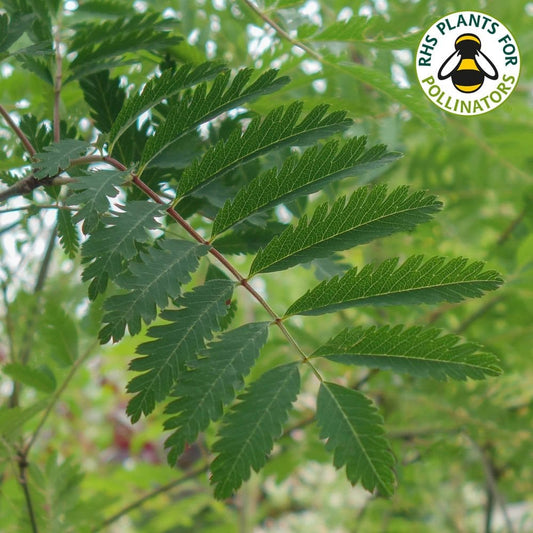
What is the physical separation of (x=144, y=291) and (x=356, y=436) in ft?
0.48

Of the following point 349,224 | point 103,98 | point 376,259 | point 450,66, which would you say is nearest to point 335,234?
point 349,224

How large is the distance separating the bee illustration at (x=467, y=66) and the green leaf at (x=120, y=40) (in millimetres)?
312

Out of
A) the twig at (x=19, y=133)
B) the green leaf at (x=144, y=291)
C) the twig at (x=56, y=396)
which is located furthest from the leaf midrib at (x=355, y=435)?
the twig at (x=56, y=396)

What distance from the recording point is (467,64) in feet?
2.39

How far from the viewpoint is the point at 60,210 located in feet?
1.61

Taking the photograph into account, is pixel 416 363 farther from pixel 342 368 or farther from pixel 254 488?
pixel 254 488

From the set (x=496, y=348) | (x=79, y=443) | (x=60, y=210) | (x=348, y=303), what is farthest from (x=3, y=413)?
(x=79, y=443)

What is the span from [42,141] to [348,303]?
250mm

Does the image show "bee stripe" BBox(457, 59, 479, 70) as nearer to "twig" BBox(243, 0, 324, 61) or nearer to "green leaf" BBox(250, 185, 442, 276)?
"twig" BBox(243, 0, 324, 61)

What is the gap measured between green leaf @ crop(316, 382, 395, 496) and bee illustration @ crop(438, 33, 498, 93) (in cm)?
42

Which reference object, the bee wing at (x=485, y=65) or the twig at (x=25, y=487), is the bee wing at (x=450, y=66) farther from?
the twig at (x=25, y=487)

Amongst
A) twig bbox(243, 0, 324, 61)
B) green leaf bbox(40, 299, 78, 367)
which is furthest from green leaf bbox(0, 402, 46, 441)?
twig bbox(243, 0, 324, 61)

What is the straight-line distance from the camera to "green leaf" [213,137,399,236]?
0.42 metres

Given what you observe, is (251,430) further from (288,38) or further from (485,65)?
(485,65)
